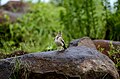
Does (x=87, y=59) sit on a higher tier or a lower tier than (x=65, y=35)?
higher

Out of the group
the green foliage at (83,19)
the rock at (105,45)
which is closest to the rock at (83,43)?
the rock at (105,45)

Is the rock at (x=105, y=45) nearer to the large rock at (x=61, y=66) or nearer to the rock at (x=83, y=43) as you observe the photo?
the rock at (x=83, y=43)

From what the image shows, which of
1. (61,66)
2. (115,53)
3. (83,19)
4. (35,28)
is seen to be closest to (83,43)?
(115,53)

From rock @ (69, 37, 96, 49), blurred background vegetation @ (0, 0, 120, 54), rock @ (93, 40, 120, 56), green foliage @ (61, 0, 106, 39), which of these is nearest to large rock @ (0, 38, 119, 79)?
rock @ (69, 37, 96, 49)

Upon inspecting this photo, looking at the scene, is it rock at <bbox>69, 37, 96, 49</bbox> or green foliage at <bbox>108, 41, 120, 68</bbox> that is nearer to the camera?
rock at <bbox>69, 37, 96, 49</bbox>

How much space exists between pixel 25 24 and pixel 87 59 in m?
5.34

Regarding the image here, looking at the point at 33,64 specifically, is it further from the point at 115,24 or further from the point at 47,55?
the point at 115,24

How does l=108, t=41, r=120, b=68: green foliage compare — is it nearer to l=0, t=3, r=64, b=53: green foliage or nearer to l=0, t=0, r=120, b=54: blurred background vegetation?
l=0, t=0, r=120, b=54: blurred background vegetation

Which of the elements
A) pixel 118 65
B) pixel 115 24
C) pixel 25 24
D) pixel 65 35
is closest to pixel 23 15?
pixel 25 24

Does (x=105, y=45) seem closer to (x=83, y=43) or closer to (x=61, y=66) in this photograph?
(x=83, y=43)

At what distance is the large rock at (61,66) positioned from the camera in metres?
4.71

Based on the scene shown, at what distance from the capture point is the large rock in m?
4.71

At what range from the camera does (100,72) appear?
15.7 ft

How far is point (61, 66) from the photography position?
15.5 ft
